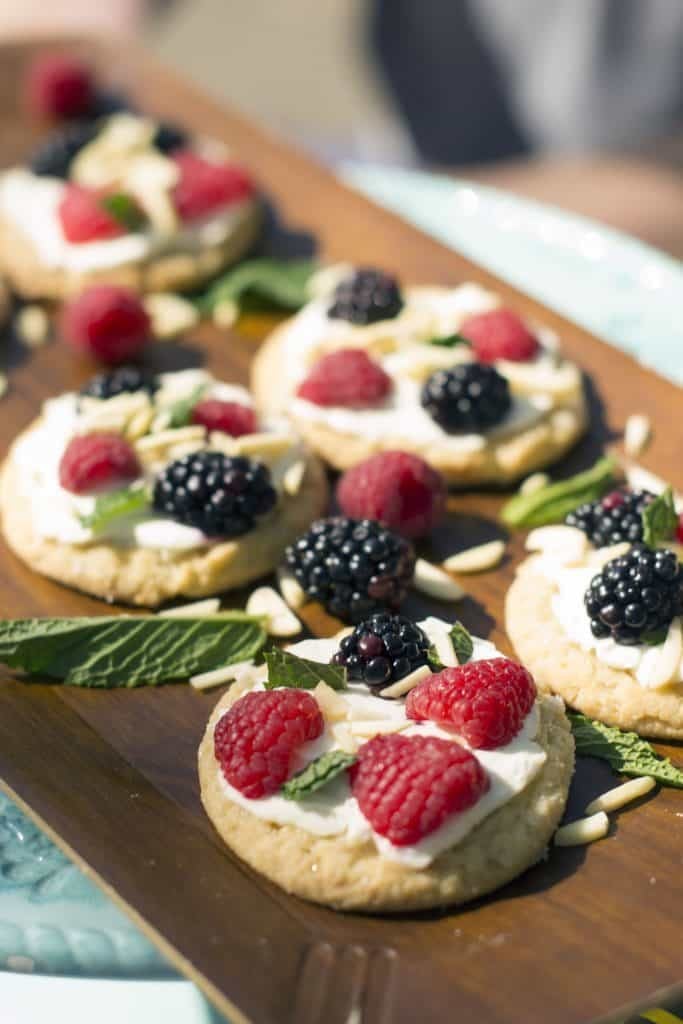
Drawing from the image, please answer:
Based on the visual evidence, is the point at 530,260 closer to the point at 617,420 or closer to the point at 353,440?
the point at 617,420

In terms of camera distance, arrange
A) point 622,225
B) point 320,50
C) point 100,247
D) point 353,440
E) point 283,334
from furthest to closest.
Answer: point 320,50
point 622,225
point 100,247
point 283,334
point 353,440

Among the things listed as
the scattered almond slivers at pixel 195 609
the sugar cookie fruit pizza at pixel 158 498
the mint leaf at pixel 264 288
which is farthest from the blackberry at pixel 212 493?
the mint leaf at pixel 264 288

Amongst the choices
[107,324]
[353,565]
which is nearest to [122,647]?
[353,565]

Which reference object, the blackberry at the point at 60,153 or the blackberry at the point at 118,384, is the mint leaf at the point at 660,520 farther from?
the blackberry at the point at 60,153

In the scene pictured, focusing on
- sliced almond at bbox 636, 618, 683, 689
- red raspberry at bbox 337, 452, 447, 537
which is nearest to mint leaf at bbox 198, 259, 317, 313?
red raspberry at bbox 337, 452, 447, 537

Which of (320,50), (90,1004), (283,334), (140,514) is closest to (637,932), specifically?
(90,1004)

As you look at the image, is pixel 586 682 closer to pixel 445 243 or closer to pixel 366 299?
pixel 366 299

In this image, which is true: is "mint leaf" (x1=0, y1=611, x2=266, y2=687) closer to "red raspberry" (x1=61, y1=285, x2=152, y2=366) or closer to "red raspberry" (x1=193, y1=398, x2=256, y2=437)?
"red raspberry" (x1=193, y1=398, x2=256, y2=437)
